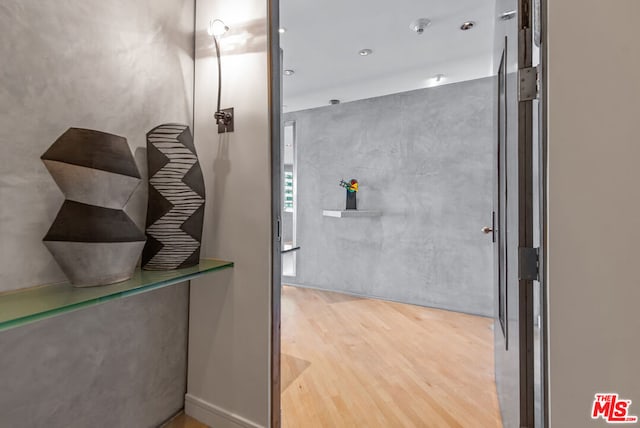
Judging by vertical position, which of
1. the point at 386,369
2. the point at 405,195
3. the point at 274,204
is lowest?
the point at 386,369

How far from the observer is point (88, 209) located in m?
0.99

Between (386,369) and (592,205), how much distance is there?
1814 millimetres

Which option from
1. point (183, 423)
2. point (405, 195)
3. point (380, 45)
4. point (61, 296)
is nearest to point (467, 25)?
point (380, 45)

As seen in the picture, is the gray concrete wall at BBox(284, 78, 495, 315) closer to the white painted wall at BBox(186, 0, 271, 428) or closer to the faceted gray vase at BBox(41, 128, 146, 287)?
the white painted wall at BBox(186, 0, 271, 428)

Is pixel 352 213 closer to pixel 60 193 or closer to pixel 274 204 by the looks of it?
pixel 274 204

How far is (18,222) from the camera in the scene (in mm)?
1049

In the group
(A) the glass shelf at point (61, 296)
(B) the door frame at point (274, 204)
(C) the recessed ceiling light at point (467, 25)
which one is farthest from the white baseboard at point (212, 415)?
(C) the recessed ceiling light at point (467, 25)

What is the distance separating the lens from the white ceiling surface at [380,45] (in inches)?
84.7

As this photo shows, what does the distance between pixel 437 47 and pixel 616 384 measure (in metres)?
2.66

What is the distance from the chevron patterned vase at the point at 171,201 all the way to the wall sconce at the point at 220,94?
22 centimetres

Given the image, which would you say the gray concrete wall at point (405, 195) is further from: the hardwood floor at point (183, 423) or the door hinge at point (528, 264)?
the hardwood floor at point (183, 423)

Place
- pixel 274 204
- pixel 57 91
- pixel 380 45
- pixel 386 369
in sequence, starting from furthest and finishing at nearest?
pixel 380 45 < pixel 386 369 < pixel 274 204 < pixel 57 91

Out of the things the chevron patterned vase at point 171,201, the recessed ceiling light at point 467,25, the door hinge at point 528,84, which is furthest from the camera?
the recessed ceiling light at point 467,25

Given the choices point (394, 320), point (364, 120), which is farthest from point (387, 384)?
point (364, 120)
